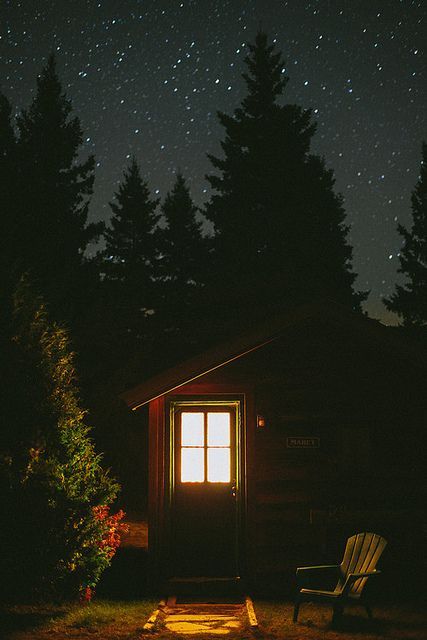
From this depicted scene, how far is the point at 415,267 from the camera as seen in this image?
31422mm

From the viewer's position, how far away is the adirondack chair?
302 inches

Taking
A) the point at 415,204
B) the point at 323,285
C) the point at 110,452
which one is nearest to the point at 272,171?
the point at 323,285

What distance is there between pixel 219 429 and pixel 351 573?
288 centimetres

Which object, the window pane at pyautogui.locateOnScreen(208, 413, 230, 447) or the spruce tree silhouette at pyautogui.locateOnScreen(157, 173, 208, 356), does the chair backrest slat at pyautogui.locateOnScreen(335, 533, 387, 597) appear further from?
the spruce tree silhouette at pyautogui.locateOnScreen(157, 173, 208, 356)

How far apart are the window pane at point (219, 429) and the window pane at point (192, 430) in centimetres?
14

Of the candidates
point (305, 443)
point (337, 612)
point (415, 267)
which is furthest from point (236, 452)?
point (415, 267)

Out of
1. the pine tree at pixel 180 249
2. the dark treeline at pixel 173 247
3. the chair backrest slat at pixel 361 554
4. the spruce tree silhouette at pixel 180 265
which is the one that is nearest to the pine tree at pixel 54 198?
the dark treeline at pixel 173 247

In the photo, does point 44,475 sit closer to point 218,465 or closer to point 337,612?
point 218,465

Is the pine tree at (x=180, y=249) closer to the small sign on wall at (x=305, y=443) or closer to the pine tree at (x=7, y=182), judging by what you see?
the pine tree at (x=7, y=182)

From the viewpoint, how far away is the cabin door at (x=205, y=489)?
972cm

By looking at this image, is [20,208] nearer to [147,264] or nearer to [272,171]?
[272,171]

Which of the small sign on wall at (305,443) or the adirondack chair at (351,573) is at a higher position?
the small sign on wall at (305,443)

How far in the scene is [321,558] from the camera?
9.41 m

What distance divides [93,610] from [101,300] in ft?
43.7
